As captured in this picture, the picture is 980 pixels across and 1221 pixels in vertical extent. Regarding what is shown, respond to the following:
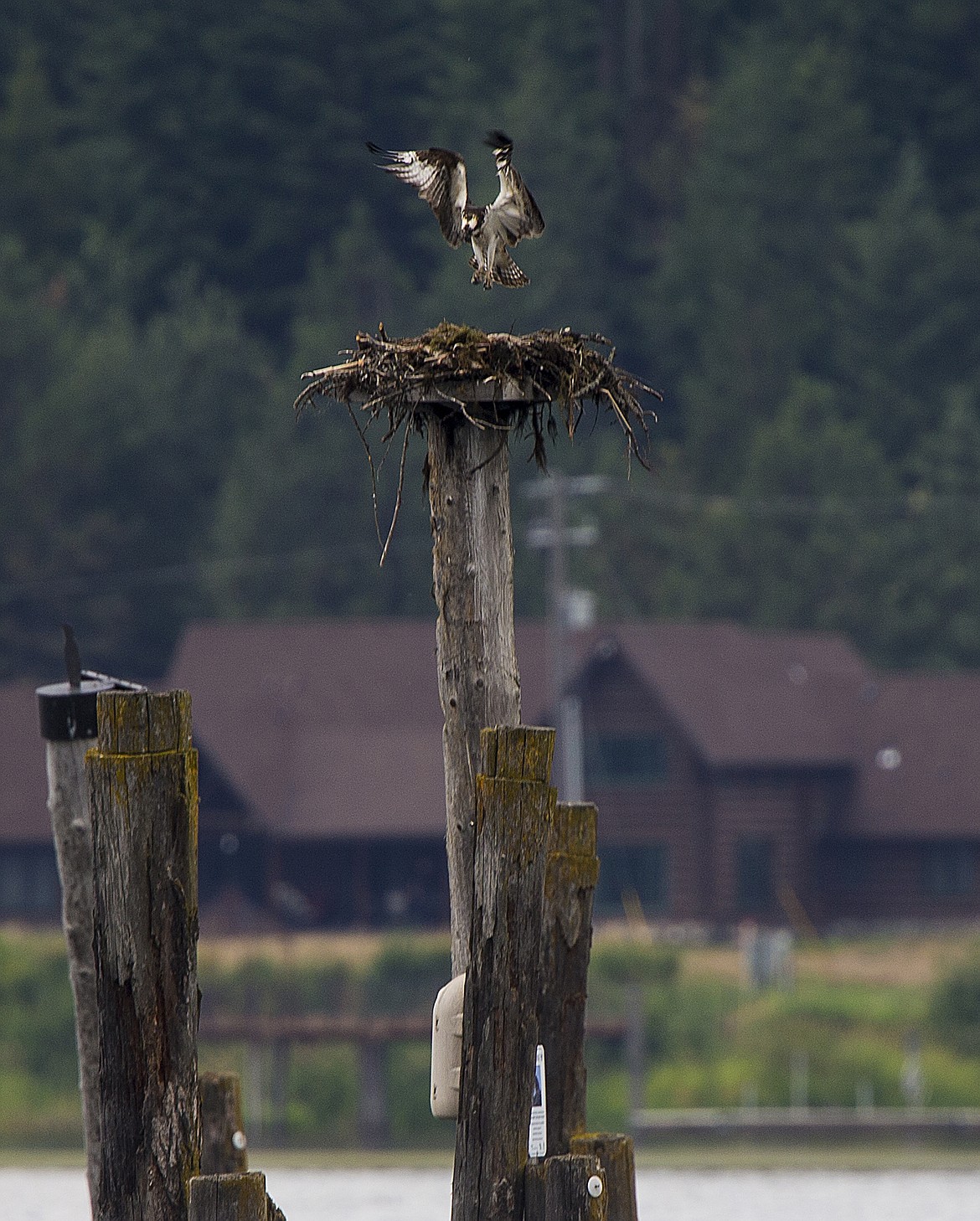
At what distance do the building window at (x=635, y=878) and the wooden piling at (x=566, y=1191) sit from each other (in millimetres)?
42879

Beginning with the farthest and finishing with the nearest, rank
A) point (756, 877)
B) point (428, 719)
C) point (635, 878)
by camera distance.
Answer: point (428, 719), point (756, 877), point (635, 878)

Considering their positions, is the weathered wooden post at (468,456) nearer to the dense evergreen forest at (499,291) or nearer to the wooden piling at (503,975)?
the wooden piling at (503,975)

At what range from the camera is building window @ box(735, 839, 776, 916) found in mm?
53281

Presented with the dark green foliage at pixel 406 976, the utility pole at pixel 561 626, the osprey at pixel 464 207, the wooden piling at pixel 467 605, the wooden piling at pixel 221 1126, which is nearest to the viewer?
the wooden piling at pixel 467 605

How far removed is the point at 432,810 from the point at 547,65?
32568mm

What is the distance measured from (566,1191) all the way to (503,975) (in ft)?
2.59

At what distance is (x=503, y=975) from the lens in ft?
31.7

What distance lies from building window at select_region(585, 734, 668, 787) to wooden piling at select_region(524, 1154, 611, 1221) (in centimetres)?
4319

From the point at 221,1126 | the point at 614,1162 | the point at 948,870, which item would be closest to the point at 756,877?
the point at 948,870

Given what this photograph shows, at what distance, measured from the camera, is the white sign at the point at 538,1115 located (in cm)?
989

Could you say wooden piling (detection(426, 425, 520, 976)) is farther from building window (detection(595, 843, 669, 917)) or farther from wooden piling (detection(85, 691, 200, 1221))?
building window (detection(595, 843, 669, 917))

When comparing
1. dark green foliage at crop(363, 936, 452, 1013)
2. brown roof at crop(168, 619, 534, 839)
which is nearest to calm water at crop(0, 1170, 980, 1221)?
dark green foliage at crop(363, 936, 452, 1013)

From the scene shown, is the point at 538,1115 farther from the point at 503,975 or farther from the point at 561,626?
the point at 561,626

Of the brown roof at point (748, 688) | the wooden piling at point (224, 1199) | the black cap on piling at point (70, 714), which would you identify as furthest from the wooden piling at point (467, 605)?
the brown roof at point (748, 688)
